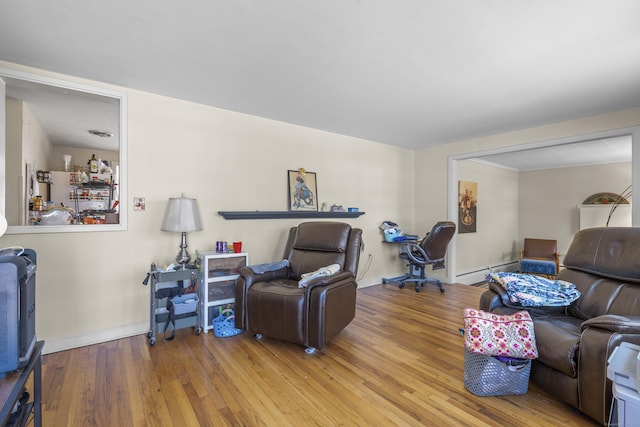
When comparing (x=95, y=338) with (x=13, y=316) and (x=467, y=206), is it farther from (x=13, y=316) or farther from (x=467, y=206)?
(x=467, y=206)

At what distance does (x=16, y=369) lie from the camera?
3.55 ft

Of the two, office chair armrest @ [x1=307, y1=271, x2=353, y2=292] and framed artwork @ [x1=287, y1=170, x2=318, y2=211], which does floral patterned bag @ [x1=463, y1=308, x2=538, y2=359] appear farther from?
framed artwork @ [x1=287, y1=170, x2=318, y2=211]

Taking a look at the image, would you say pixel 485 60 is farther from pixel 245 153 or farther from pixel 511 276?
pixel 245 153

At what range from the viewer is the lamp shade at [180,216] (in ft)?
8.80

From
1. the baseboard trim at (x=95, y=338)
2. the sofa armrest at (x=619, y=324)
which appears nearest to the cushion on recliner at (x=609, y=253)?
the sofa armrest at (x=619, y=324)

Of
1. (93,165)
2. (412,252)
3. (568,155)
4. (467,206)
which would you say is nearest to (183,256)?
(93,165)

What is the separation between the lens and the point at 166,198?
2.94m

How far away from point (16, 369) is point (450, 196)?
4998 millimetres

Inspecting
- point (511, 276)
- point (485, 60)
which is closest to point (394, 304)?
point (511, 276)

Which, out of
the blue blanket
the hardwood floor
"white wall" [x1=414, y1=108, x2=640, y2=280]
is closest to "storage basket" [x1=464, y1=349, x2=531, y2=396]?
the hardwood floor

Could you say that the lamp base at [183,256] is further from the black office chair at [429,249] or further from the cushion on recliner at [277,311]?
the black office chair at [429,249]

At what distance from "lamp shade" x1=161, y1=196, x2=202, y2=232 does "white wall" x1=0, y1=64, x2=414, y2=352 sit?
25 centimetres

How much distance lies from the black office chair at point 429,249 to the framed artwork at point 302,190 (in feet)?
5.35

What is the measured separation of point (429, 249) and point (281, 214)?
2.24 metres
